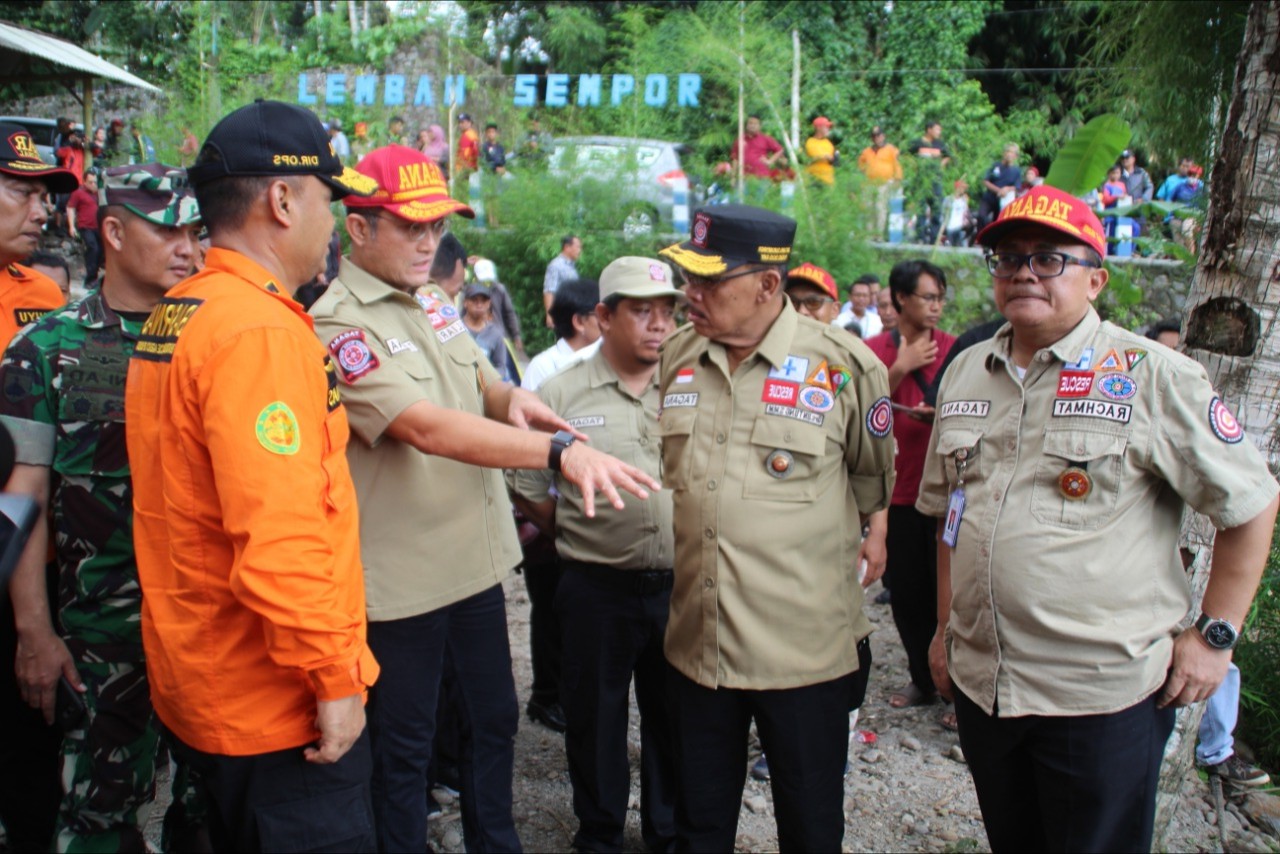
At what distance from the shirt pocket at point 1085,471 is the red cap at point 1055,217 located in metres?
0.49

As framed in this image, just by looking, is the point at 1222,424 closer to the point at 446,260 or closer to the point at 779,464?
the point at 779,464

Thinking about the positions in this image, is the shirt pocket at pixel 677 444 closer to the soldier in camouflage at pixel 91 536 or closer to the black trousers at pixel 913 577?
the soldier in camouflage at pixel 91 536

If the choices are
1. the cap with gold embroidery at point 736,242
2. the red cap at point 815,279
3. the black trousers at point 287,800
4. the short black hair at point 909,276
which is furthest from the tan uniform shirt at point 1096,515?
the red cap at point 815,279

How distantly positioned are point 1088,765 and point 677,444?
140 cm

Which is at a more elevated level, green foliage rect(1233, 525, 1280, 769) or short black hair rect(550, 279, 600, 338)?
short black hair rect(550, 279, 600, 338)

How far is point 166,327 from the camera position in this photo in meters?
2.14

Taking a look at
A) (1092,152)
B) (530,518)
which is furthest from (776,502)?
(1092,152)

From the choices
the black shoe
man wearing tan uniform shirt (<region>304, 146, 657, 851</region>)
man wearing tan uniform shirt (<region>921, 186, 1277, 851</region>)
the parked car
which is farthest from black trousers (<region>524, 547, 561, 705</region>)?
the parked car

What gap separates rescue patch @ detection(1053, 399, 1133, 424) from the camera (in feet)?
7.90

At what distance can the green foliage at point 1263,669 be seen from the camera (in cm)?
421

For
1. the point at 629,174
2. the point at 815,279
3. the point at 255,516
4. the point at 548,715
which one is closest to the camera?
the point at 255,516

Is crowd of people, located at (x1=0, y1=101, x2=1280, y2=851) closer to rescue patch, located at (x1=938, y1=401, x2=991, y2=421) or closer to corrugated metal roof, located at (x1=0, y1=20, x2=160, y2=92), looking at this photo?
rescue patch, located at (x1=938, y1=401, x2=991, y2=421)

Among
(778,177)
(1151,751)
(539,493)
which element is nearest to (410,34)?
(778,177)

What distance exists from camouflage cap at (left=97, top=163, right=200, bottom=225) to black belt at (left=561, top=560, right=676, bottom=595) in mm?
1742
